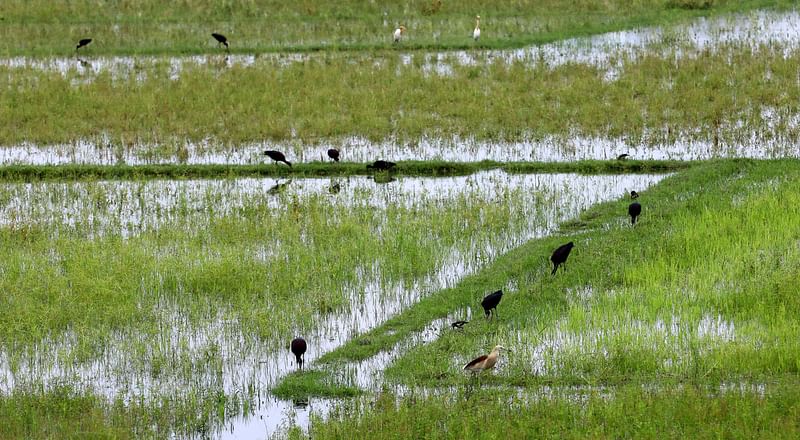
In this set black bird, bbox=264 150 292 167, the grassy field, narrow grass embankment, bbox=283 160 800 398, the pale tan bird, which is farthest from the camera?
the grassy field

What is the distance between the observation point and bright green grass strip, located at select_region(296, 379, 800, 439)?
6.20 meters

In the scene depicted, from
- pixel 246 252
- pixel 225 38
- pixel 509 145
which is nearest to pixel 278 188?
pixel 246 252

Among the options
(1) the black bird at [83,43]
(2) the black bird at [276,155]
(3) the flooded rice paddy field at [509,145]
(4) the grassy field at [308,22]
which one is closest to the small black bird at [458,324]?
(2) the black bird at [276,155]

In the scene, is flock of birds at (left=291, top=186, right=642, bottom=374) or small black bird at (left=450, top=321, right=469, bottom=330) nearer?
flock of birds at (left=291, top=186, right=642, bottom=374)

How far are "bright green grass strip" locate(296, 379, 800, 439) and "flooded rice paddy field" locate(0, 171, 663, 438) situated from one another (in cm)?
59

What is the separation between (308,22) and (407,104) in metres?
6.38

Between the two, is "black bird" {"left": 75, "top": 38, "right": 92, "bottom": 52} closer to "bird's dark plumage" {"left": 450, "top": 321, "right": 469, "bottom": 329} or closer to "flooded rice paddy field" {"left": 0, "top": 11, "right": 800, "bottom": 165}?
"flooded rice paddy field" {"left": 0, "top": 11, "right": 800, "bottom": 165}

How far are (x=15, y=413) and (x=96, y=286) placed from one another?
7.25ft

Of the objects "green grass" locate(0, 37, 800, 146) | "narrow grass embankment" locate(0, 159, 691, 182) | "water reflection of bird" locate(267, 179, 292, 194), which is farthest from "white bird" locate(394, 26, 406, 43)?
"water reflection of bird" locate(267, 179, 292, 194)

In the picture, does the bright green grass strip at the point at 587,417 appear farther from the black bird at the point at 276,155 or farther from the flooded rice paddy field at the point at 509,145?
the flooded rice paddy field at the point at 509,145

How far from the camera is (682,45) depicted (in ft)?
58.8

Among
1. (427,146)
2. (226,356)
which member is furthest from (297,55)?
(226,356)

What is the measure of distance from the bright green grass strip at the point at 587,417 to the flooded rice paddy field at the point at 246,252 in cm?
59

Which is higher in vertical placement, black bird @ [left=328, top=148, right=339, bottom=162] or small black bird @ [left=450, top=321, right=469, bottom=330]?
black bird @ [left=328, top=148, right=339, bottom=162]
